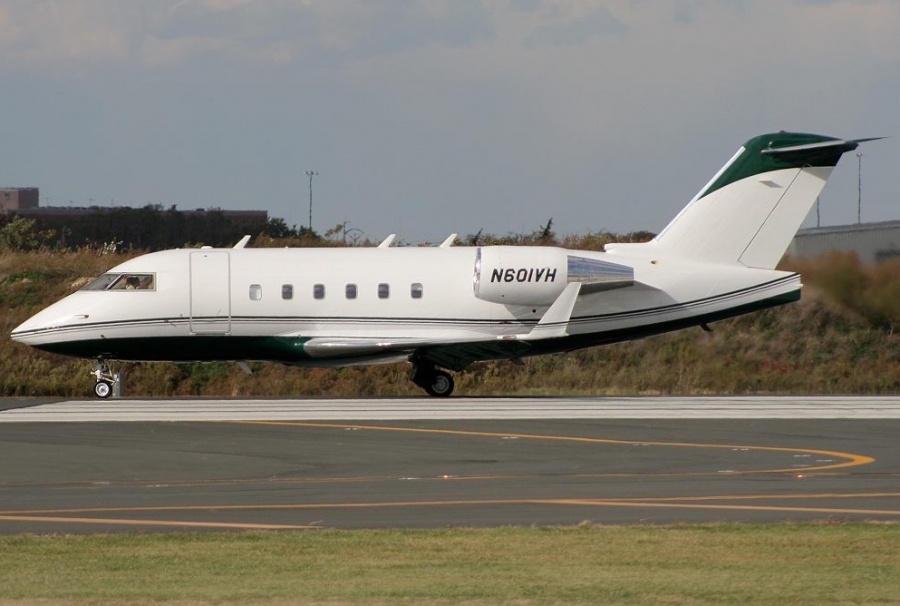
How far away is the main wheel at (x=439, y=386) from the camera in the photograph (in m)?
31.9

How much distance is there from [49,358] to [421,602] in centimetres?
3003

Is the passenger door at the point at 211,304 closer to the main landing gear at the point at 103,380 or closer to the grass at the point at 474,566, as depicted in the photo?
the main landing gear at the point at 103,380

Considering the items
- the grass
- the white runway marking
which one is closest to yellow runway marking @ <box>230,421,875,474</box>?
the white runway marking

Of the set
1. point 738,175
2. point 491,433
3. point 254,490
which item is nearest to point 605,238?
point 738,175

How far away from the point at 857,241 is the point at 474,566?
26274 millimetres

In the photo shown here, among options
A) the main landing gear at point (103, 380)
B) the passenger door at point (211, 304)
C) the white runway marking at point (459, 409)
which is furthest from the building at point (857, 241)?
the main landing gear at point (103, 380)

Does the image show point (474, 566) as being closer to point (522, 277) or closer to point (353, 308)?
point (522, 277)

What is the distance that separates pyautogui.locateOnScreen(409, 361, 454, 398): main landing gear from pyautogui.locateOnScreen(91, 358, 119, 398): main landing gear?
6.78 metres

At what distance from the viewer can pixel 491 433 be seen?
73.9 ft

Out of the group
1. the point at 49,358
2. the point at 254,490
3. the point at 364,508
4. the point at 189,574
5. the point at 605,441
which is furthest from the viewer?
the point at 49,358

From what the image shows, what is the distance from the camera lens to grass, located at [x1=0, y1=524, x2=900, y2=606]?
10.7 metres

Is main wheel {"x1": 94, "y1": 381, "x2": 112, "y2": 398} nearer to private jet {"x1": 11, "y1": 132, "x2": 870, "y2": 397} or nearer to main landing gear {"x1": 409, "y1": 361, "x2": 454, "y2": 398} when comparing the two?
private jet {"x1": 11, "y1": 132, "x2": 870, "y2": 397}

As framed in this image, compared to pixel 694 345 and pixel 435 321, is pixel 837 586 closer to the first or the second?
pixel 435 321

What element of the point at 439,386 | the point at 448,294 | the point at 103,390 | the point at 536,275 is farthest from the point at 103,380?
the point at 536,275
